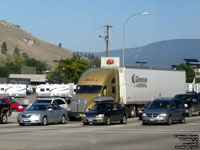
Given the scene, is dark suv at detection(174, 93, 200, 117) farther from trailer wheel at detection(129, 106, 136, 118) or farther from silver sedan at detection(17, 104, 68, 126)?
silver sedan at detection(17, 104, 68, 126)

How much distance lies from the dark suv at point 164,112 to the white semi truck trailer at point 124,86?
699 cm

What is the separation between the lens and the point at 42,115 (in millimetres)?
33906

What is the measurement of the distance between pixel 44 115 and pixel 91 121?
306 centimetres

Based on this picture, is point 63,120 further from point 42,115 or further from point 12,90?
point 12,90

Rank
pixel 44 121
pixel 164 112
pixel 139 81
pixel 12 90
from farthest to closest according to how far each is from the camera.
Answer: pixel 12 90, pixel 139 81, pixel 44 121, pixel 164 112

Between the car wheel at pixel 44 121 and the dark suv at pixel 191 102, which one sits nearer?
the car wheel at pixel 44 121

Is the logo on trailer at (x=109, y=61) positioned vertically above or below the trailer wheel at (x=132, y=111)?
above

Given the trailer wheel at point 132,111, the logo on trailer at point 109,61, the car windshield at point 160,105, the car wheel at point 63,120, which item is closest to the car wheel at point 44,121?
the car wheel at point 63,120

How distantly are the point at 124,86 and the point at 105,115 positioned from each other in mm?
10300

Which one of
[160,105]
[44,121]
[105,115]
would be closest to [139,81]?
[160,105]

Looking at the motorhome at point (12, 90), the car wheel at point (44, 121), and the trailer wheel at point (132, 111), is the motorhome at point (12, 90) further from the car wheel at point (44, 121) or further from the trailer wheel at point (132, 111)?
the car wheel at point (44, 121)

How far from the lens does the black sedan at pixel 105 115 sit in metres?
33.6

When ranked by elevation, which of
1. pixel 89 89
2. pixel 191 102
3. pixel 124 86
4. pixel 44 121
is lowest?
pixel 44 121

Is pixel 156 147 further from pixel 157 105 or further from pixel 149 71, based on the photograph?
pixel 149 71
